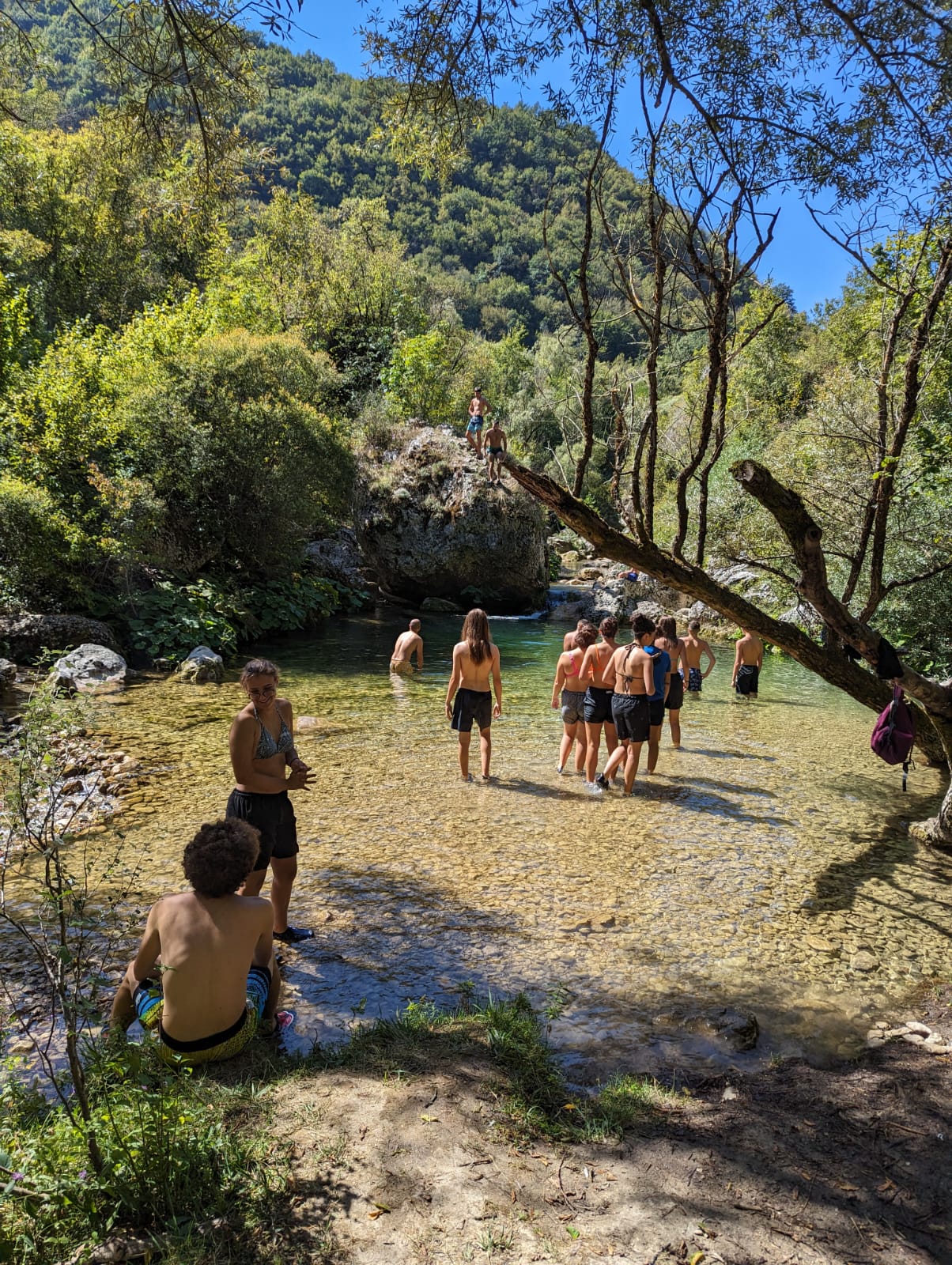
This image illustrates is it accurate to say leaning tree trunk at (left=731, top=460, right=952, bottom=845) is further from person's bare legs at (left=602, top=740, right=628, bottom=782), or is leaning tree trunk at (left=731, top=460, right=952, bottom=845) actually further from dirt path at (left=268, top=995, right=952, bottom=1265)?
dirt path at (left=268, top=995, right=952, bottom=1265)

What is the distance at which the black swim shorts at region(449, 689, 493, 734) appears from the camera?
29.2 feet

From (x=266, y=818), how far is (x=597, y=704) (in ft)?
16.9

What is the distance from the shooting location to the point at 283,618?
782 inches

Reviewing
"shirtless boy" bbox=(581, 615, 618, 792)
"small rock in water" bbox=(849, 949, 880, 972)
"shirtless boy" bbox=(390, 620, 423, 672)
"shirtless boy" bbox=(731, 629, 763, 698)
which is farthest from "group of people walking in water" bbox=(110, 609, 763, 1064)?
"shirtless boy" bbox=(731, 629, 763, 698)

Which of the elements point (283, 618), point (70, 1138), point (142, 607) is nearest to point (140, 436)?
point (142, 607)

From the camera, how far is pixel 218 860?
3496 mm

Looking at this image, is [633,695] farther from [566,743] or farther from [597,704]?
[566,743]

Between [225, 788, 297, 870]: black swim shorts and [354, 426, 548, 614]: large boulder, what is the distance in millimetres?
20944

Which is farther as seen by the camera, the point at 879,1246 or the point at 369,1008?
the point at 369,1008

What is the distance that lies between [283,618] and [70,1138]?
58.5 ft

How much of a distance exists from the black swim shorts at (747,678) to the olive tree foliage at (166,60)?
473 inches

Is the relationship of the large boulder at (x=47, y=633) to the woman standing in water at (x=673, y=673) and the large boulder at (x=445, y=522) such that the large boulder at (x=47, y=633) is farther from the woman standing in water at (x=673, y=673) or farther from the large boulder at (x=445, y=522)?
the large boulder at (x=445, y=522)

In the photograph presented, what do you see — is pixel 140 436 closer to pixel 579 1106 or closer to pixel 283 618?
pixel 283 618

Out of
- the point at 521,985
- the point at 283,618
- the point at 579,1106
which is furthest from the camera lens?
the point at 283,618
